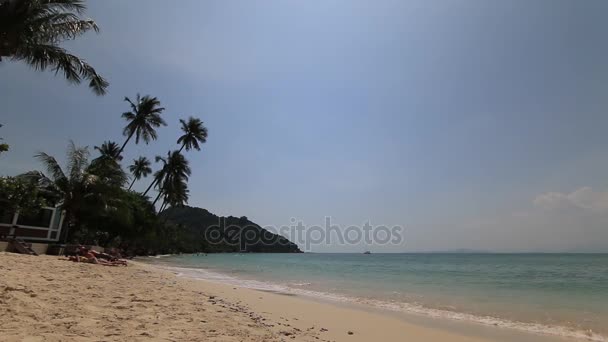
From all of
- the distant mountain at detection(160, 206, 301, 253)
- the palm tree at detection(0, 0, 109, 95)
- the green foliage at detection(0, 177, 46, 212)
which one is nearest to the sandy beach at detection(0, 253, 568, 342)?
the palm tree at detection(0, 0, 109, 95)

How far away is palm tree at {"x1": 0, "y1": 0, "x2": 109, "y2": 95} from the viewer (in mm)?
7758

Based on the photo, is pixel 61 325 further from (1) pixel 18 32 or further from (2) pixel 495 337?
(1) pixel 18 32

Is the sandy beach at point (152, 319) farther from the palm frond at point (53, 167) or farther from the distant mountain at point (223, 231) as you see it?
the distant mountain at point (223, 231)

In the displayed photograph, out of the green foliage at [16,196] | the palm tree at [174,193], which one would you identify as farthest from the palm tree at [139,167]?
the green foliage at [16,196]

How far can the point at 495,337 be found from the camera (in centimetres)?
607

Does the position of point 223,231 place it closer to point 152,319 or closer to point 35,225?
point 35,225

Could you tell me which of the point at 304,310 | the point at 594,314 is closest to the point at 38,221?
the point at 304,310

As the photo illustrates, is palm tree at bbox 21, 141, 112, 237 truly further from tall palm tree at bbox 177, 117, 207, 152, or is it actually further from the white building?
tall palm tree at bbox 177, 117, 207, 152

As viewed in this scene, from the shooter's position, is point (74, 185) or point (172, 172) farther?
point (172, 172)

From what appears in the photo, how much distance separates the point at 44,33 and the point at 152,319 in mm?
7996

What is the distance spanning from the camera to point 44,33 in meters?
8.75

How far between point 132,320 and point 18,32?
7248mm

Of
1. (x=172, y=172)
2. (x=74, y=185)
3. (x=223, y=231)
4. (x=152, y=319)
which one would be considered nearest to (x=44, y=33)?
(x=152, y=319)

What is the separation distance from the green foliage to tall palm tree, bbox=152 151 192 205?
19128mm
